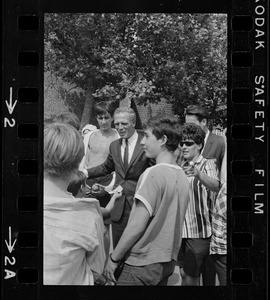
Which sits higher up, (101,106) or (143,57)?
(143,57)

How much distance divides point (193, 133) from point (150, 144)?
294 millimetres

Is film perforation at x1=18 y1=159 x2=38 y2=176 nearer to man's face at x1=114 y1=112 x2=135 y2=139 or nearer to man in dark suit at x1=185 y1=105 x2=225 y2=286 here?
man's face at x1=114 y1=112 x2=135 y2=139

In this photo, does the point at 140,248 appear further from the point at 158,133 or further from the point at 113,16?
the point at 113,16

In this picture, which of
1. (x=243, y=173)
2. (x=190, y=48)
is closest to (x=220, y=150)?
(x=243, y=173)

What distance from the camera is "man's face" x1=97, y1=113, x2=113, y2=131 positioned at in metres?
8.08

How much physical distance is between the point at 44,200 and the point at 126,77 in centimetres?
98

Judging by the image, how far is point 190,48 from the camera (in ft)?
26.6

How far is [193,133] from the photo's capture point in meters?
8.12

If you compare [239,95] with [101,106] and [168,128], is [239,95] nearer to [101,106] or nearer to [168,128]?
[168,128]

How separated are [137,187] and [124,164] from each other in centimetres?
17

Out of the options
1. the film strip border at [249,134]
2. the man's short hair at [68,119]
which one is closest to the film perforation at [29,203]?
the man's short hair at [68,119]

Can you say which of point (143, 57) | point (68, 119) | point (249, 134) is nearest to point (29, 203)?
point (68, 119)

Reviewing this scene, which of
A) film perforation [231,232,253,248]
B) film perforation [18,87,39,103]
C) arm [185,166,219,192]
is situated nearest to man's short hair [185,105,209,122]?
arm [185,166,219,192]

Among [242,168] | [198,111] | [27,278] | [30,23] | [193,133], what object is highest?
[30,23]
